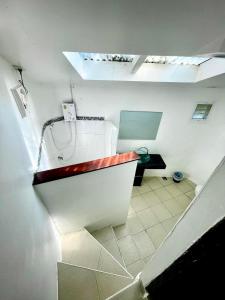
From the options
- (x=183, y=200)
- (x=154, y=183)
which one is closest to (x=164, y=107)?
(x=154, y=183)

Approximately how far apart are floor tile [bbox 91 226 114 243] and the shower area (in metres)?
1.24

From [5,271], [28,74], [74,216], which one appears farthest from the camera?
[74,216]

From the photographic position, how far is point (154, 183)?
325 centimetres

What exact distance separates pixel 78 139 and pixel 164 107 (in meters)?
1.57

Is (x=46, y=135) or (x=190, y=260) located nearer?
(x=190, y=260)

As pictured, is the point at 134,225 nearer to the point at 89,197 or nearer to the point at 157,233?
the point at 157,233

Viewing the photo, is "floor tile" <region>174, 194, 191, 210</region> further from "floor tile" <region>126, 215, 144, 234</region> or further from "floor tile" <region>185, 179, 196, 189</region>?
"floor tile" <region>126, 215, 144, 234</region>

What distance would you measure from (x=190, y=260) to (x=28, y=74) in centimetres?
200

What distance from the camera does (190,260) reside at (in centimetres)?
39

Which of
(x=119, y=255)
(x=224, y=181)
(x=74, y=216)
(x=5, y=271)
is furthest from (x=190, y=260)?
(x=119, y=255)

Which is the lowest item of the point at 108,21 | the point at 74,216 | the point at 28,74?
the point at 74,216

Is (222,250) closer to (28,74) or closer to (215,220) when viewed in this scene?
(215,220)

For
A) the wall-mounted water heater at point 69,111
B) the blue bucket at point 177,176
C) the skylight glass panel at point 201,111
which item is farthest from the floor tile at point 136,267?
the skylight glass panel at point 201,111

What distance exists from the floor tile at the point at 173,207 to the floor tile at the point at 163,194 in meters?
0.08
